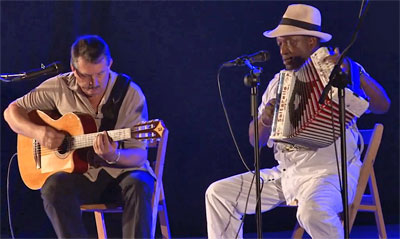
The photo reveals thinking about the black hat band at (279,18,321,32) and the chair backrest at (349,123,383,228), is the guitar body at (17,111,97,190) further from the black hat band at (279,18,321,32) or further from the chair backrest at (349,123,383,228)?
the chair backrest at (349,123,383,228)

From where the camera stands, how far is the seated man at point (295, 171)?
3.26 meters

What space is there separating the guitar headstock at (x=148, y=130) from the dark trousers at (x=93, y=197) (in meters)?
0.26

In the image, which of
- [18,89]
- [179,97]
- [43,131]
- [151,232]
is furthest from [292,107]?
[18,89]

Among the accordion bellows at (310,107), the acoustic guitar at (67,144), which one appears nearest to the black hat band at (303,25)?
the accordion bellows at (310,107)

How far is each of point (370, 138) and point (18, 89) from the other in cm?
285

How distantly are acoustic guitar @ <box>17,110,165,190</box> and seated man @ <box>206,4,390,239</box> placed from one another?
61 centimetres

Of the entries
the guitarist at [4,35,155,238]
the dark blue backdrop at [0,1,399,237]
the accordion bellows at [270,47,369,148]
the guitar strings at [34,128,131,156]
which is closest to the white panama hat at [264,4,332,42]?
the accordion bellows at [270,47,369,148]

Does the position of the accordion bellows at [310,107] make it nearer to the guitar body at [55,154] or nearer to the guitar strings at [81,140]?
the guitar strings at [81,140]

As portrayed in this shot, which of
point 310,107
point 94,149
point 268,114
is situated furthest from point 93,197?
point 310,107

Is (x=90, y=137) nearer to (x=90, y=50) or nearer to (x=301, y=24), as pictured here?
(x=90, y=50)

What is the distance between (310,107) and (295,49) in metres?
0.58

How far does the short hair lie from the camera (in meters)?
3.59

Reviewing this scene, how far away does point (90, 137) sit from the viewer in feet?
11.5

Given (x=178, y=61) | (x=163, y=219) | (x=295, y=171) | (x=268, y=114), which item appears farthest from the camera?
(x=178, y=61)
